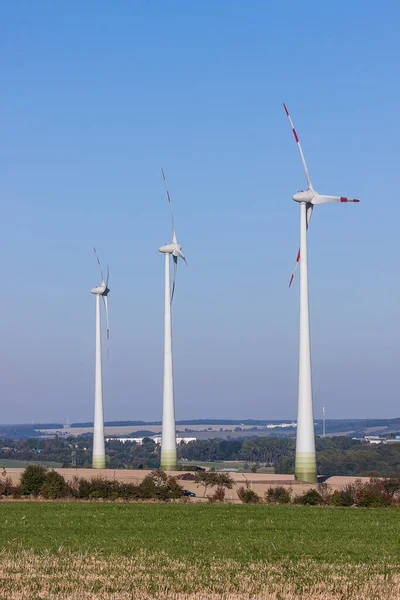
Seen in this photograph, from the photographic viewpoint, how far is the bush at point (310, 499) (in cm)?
6297

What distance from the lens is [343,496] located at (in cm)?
6284

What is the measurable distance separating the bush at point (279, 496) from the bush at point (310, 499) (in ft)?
2.16

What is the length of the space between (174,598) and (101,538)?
1434 cm

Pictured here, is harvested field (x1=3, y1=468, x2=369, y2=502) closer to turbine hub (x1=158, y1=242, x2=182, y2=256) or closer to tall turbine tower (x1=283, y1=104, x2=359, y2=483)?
tall turbine tower (x1=283, y1=104, x2=359, y2=483)

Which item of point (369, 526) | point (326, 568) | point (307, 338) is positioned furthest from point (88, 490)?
point (326, 568)

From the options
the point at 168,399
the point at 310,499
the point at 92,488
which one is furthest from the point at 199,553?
the point at 168,399

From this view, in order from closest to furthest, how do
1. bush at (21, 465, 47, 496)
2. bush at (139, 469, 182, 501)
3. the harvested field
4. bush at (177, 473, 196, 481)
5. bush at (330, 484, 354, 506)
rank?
bush at (330, 484, 354, 506) < bush at (139, 469, 182, 501) < bush at (21, 465, 47, 496) < the harvested field < bush at (177, 473, 196, 481)

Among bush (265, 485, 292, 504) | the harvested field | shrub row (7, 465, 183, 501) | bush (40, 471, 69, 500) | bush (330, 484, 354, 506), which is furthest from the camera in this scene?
the harvested field

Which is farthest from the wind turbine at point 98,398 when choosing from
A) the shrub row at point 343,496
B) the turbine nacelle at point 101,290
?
the shrub row at point 343,496

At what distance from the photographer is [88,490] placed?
67750mm

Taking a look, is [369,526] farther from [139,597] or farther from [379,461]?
[379,461]

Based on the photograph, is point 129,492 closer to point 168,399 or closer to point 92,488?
point 92,488

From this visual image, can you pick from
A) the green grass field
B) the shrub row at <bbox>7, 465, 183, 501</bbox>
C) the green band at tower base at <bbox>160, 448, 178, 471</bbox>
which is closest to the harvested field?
the green band at tower base at <bbox>160, 448, 178, 471</bbox>

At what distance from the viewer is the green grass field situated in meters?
28.4
